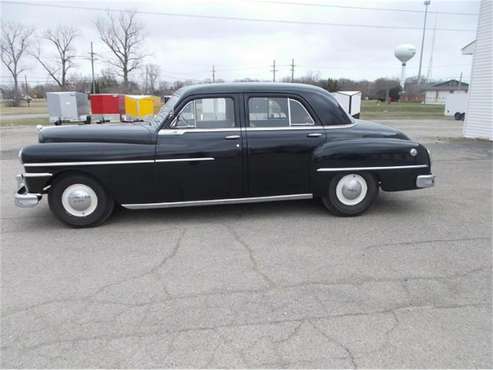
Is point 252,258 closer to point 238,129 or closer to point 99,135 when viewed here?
point 238,129

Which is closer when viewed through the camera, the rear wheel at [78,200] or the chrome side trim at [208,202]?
the rear wheel at [78,200]

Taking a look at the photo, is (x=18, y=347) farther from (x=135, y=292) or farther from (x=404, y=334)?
(x=404, y=334)

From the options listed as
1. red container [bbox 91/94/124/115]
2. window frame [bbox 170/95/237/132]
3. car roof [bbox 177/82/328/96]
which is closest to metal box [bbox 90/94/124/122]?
red container [bbox 91/94/124/115]

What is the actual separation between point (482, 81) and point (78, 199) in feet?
43.6

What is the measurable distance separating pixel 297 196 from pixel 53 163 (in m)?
3.00

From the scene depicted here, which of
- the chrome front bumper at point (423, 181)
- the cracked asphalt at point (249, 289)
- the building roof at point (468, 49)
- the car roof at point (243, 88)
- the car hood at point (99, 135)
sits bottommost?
the cracked asphalt at point (249, 289)

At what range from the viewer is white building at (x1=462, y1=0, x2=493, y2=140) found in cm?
1202

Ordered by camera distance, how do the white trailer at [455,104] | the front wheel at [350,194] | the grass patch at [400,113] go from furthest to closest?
the white trailer at [455,104]
the grass patch at [400,113]
the front wheel at [350,194]

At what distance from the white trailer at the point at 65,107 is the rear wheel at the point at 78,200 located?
16.0 meters

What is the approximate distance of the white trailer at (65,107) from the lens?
1827 cm

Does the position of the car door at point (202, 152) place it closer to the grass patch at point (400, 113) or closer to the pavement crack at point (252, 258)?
the pavement crack at point (252, 258)

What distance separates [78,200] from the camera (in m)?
4.38

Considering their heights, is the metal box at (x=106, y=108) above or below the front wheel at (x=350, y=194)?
above

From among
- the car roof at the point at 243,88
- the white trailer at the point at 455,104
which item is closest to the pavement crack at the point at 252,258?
the car roof at the point at 243,88
